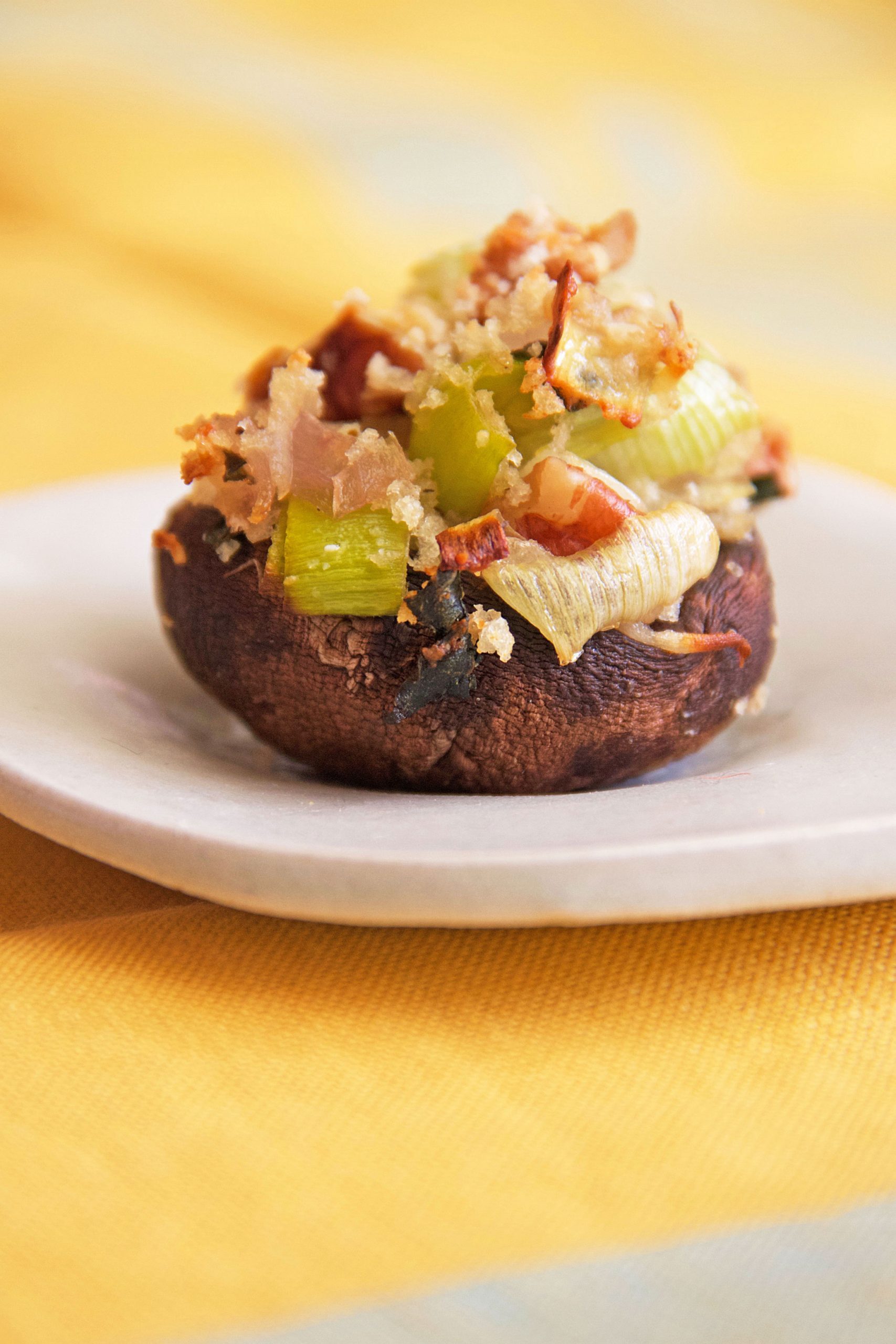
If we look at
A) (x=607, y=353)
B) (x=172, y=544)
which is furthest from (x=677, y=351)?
(x=172, y=544)

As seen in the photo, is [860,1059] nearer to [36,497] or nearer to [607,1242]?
[607,1242]

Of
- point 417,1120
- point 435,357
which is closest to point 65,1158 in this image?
point 417,1120

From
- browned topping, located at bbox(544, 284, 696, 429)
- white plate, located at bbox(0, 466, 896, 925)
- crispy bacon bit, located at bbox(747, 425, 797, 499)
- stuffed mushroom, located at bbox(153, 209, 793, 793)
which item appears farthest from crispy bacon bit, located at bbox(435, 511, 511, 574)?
crispy bacon bit, located at bbox(747, 425, 797, 499)

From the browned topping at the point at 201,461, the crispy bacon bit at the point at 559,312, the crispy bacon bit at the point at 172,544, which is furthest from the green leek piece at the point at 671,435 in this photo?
the crispy bacon bit at the point at 172,544

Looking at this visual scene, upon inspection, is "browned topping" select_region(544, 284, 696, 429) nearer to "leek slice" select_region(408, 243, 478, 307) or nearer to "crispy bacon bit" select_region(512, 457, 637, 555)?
"crispy bacon bit" select_region(512, 457, 637, 555)

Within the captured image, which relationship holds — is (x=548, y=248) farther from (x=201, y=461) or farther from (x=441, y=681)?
(x=441, y=681)

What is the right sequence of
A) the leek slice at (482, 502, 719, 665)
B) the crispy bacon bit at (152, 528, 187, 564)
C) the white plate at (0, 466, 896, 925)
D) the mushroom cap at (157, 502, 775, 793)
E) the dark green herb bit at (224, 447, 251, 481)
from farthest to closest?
the crispy bacon bit at (152, 528, 187, 564) < the dark green herb bit at (224, 447, 251, 481) < the mushroom cap at (157, 502, 775, 793) < the leek slice at (482, 502, 719, 665) < the white plate at (0, 466, 896, 925)

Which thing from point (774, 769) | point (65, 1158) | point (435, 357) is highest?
point (435, 357)
